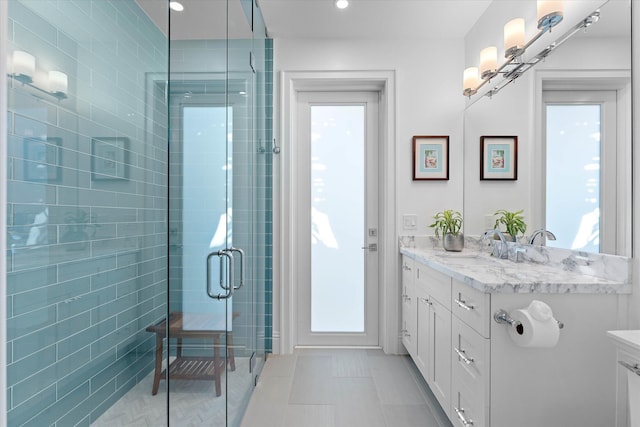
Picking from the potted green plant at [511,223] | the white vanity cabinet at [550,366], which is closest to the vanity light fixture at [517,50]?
the potted green plant at [511,223]

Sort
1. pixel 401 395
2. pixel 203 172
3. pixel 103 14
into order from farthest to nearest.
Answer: pixel 401 395 < pixel 203 172 < pixel 103 14

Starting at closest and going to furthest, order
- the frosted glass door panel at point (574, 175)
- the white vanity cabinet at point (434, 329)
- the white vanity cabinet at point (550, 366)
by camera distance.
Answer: the white vanity cabinet at point (550, 366)
the frosted glass door panel at point (574, 175)
the white vanity cabinet at point (434, 329)

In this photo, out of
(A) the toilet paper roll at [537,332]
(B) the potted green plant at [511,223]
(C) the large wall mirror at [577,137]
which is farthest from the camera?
(B) the potted green plant at [511,223]

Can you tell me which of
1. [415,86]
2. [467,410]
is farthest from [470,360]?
[415,86]

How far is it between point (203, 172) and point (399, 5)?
1.99 metres

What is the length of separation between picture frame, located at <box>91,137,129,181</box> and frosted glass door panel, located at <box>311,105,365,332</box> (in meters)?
1.89

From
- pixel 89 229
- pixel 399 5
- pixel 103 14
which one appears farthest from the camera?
pixel 399 5

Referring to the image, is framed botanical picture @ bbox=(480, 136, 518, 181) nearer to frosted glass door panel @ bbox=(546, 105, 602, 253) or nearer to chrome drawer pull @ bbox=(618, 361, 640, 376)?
frosted glass door panel @ bbox=(546, 105, 602, 253)

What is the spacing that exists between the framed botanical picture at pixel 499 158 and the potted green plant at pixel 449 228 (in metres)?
0.38

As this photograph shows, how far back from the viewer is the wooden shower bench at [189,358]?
1.17 metres

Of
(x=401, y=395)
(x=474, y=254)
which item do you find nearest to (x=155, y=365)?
(x=401, y=395)

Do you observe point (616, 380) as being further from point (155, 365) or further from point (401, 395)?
point (155, 365)

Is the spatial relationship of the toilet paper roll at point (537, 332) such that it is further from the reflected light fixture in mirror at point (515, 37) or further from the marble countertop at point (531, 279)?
the reflected light fixture in mirror at point (515, 37)

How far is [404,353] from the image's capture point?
2865 millimetres
